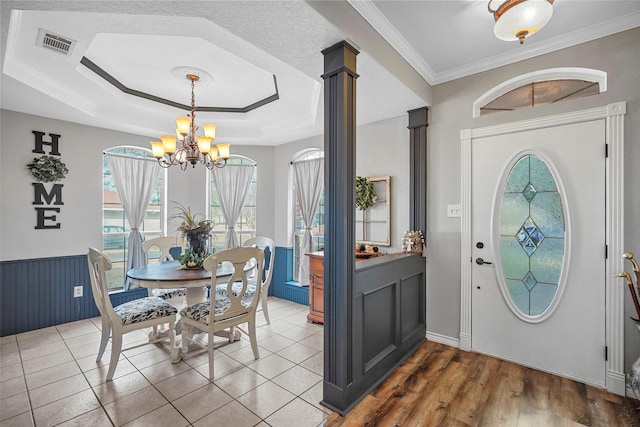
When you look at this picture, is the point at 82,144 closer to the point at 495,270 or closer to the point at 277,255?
the point at 277,255

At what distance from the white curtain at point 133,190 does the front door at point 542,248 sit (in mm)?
4187

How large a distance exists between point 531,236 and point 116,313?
361cm

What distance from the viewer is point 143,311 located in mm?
2576

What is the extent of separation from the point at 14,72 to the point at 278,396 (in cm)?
345

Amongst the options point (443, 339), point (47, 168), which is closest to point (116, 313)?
point (47, 168)

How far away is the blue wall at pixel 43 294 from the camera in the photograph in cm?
325

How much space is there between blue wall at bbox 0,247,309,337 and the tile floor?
0.74 feet

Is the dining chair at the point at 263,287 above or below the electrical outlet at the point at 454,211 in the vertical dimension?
below

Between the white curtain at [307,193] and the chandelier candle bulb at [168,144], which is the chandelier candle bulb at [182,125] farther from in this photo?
the white curtain at [307,193]

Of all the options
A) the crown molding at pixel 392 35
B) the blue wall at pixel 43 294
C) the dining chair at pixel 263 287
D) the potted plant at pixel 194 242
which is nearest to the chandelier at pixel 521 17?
the crown molding at pixel 392 35

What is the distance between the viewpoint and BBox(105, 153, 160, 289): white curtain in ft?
13.3

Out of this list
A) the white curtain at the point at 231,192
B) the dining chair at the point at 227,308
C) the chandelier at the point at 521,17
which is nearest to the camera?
the chandelier at the point at 521,17

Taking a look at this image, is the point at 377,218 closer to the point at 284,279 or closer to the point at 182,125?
the point at 284,279

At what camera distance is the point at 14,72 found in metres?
2.52
